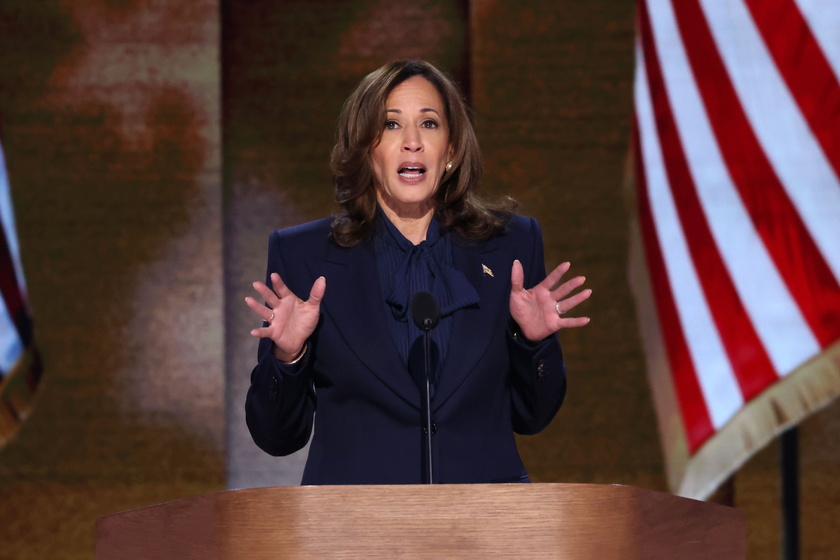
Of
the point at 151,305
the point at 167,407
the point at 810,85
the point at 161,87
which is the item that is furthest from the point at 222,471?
the point at 810,85

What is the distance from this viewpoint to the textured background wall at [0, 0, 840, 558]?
3.82 metres

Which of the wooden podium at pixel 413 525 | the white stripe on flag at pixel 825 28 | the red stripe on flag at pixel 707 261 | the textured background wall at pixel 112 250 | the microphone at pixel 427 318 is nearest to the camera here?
the wooden podium at pixel 413 525

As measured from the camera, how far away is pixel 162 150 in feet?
12.6

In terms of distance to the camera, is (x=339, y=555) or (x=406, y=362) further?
(x=406, y=362)

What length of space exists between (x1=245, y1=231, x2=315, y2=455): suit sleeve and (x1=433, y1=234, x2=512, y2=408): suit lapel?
0.25 m

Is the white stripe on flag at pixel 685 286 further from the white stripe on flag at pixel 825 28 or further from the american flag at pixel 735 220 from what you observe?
the white stripe on flag at pixel 825 28

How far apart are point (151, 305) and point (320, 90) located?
1.10m

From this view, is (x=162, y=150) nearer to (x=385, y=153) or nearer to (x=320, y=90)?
(x=320, y=90)

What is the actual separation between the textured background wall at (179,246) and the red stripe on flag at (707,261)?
206 mm

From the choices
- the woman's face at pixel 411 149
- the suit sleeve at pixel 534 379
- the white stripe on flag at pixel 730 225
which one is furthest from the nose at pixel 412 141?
the white stripe on flag at pixel 730 225

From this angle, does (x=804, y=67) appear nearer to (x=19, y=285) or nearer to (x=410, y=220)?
(x=410, y=220)

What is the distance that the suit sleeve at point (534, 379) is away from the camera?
1.70m

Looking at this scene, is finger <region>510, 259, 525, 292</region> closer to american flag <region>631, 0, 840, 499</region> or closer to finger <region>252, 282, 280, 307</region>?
finger <region>252, 282, 280, 307</region>

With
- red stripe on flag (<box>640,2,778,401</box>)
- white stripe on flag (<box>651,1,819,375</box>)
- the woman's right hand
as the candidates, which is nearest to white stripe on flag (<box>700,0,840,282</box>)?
white stripe on flag (<box>651,1,819,375</box>)
